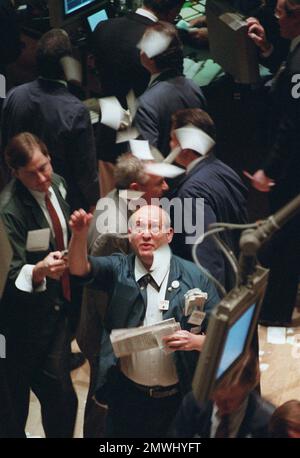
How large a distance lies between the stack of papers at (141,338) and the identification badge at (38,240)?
57 cm

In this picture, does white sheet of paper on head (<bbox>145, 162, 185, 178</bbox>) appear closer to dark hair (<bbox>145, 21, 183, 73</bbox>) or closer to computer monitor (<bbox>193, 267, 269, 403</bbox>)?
dark hair (<bbox>145, 21, 183, 73</bbox>)

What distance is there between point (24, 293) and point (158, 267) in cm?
59

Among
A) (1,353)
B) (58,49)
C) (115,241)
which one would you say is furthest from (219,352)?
(58,49)

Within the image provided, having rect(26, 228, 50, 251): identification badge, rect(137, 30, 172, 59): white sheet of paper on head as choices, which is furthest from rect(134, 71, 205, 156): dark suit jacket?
rect(26, 228, 50, 251): identification badge

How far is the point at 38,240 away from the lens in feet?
11.8

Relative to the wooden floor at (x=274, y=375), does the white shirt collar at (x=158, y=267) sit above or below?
above

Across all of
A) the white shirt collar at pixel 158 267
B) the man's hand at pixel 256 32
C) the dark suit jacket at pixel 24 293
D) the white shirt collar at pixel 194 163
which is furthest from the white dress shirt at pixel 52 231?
the man's hand at pixel 256 32

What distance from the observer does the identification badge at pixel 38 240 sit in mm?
3578

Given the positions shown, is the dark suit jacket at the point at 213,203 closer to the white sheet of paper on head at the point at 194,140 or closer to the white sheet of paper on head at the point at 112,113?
the white sheet of paper on head at the point at 194,140

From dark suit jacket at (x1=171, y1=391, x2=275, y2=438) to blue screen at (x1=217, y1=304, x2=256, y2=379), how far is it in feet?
0.95

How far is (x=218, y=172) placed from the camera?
3.80 m

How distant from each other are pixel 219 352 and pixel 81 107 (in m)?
2.18

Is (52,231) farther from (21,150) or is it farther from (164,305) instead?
(164,305)

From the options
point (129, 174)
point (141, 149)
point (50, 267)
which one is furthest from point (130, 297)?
point (141, 149)
